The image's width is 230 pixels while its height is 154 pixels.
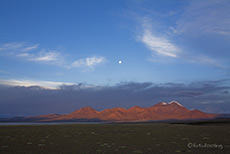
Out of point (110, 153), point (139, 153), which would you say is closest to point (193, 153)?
point (139, 153)

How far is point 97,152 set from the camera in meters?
16.7

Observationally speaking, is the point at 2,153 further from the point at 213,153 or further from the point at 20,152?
the point at 213,153

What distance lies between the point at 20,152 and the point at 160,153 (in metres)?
10.6

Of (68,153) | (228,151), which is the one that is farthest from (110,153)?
(228,151)

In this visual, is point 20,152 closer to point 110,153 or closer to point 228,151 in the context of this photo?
point 110,153

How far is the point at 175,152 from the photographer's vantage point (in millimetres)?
16375

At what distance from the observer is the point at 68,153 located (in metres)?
16.5

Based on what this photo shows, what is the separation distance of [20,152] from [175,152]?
464 inches

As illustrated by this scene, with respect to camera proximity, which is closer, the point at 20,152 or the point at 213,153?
the point at 213,153

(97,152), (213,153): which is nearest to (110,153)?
(97,152)

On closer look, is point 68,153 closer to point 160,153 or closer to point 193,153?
point 160,153

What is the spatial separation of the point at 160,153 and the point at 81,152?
592 cm

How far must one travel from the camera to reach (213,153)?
15.9 metres

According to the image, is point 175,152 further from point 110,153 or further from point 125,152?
point 110,153
